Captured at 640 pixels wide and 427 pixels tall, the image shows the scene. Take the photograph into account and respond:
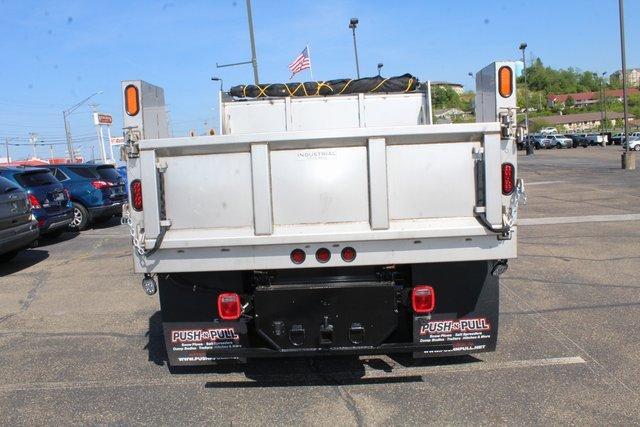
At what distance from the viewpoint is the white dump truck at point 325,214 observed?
3.81 metres

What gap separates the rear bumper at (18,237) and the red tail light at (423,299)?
23.3 feet

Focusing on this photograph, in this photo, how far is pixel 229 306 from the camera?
4133 mm

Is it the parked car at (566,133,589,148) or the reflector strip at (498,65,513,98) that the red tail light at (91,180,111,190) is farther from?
the parked car at (566,133,589,148)

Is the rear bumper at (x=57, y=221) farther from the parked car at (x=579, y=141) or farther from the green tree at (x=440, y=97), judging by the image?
the parked car at (x=579, y=141)

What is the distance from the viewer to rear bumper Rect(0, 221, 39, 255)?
886 centimetres

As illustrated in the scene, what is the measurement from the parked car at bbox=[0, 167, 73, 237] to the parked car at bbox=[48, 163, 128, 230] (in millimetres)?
1776

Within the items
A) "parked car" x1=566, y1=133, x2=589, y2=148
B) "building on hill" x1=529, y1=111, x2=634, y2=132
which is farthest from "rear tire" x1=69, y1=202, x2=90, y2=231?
"building on hill" x1=529, y1=111, x2=634, y2=132

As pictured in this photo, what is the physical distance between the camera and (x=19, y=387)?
4668 millimetres

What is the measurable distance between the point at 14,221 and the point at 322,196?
7156 mm

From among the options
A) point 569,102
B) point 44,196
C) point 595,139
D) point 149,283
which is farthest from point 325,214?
point 569,102

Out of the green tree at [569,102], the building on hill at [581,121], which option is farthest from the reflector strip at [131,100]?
the green tree at [569,102]

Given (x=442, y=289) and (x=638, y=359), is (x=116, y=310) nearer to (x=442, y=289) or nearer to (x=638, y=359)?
(x=442, y=289)

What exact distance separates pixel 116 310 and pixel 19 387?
2.11 meters

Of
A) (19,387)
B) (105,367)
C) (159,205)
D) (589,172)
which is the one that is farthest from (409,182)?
(589,172)
